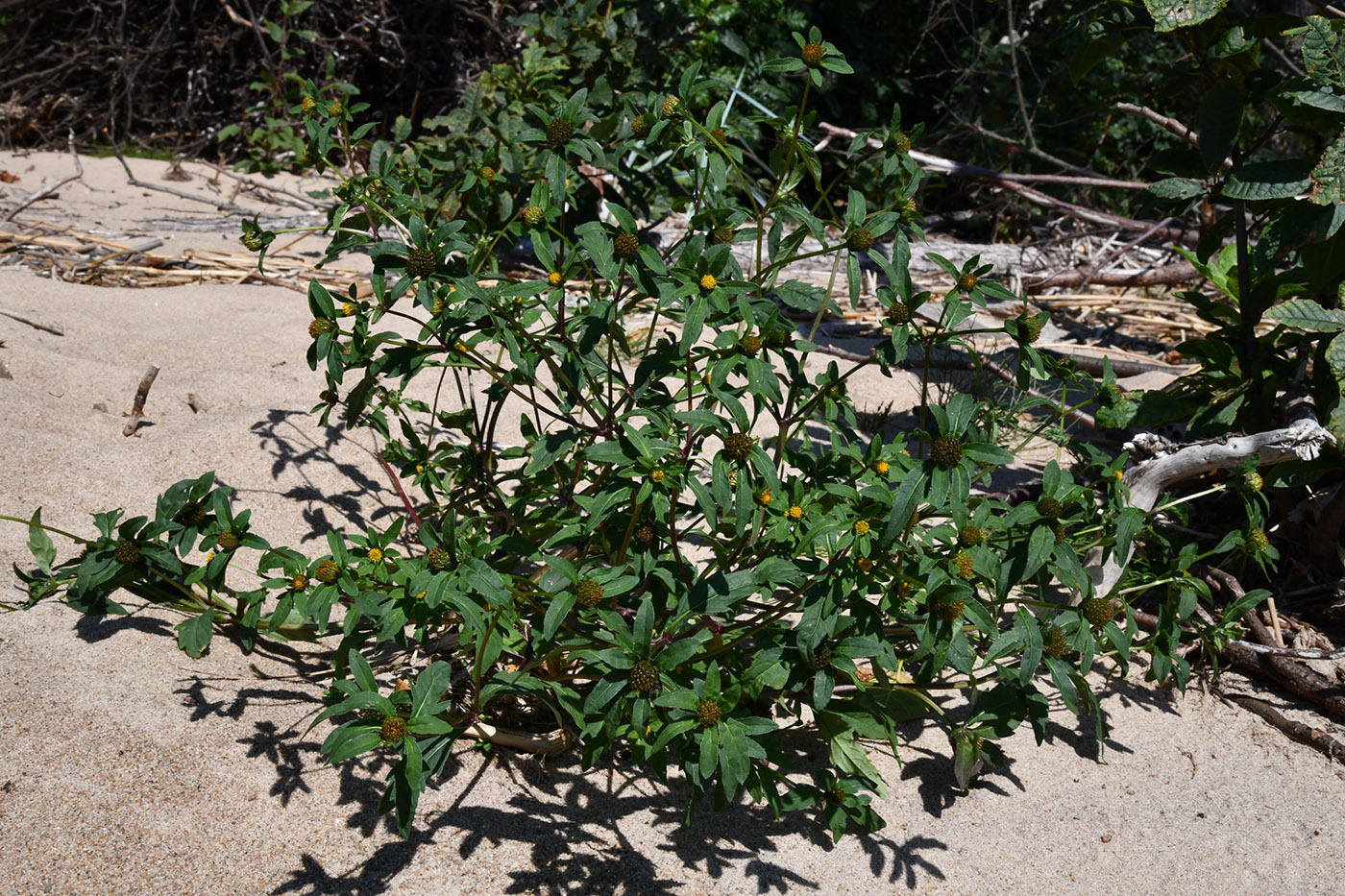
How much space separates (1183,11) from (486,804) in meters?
2.53

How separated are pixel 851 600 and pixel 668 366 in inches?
21.7

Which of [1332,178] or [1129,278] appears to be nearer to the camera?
[1332,178]

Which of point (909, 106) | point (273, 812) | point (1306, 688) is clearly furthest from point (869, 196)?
point (273, 812)

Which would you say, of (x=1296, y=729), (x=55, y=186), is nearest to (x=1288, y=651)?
(x=1296, y=729)

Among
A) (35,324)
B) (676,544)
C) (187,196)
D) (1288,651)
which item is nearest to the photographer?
(676,544)

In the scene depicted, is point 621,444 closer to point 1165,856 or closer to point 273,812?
point 273,812

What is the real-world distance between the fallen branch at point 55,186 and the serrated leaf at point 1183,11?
495cm

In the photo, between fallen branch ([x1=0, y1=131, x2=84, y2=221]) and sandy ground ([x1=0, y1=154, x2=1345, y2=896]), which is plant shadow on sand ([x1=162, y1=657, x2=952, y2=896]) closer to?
sandy ground ([x1=0, y1=154, x2=1345, y2=896])

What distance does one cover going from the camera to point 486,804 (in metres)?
2.03

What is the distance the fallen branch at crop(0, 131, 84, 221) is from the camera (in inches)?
190

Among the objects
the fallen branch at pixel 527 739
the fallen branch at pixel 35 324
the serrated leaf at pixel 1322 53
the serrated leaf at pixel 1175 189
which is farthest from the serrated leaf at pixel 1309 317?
the fallen branch at pixel 35 324

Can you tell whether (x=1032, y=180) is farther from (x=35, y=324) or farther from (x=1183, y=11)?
(x=35, y=324)

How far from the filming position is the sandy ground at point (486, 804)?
1832 mm

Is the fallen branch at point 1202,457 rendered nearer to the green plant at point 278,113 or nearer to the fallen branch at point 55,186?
the fallen branch at point 55,186
